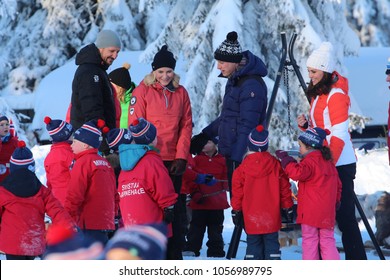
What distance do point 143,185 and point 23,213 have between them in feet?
2.99

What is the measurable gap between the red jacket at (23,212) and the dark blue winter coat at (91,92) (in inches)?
43.3

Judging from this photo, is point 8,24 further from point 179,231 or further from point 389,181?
point 179,231

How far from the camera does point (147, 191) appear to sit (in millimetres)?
7188

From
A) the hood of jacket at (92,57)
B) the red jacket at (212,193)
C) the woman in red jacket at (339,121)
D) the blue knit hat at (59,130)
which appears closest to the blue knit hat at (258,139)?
the woman in red jacket at (339,121)

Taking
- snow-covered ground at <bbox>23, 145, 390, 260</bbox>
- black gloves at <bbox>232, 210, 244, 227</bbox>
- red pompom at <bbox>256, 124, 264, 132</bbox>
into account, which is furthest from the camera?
snow-covered ground at <bbox>23, 145, 390, 260</bbox>

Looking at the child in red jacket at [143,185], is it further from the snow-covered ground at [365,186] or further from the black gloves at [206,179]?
the snow-covered ground at [365,186]

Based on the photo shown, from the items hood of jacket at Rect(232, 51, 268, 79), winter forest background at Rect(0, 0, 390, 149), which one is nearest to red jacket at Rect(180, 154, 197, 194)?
hood of jacket at Rect(232, 51, 268, 79)

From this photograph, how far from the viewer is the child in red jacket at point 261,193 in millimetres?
7723

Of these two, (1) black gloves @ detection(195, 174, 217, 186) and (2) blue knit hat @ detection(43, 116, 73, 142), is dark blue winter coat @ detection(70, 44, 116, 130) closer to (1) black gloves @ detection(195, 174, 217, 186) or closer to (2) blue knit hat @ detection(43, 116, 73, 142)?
(2) blue knit hat @ detection(43, 116, 73, 142)

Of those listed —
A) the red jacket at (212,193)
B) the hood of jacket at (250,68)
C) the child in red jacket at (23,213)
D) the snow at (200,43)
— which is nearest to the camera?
the child in red jacket at (23,213)

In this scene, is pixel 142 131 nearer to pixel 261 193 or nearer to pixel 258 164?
pixel 258 164

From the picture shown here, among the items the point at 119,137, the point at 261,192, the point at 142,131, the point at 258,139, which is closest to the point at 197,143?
the point at 258,139

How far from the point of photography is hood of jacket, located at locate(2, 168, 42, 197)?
6.93 metres
